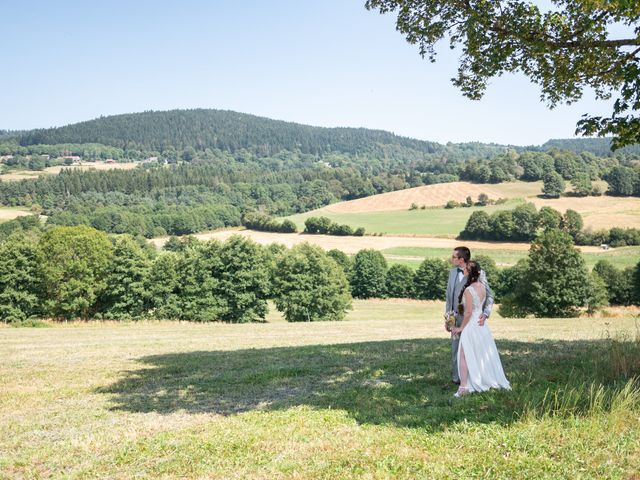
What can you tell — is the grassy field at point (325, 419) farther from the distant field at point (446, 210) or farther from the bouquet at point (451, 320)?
the distant field at point (446, 210)

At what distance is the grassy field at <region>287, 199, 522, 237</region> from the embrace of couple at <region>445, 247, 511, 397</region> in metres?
103

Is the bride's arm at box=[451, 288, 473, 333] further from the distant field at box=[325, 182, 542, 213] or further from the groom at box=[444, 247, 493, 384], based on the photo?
the distant field at box=[325, 182, 542, 213]

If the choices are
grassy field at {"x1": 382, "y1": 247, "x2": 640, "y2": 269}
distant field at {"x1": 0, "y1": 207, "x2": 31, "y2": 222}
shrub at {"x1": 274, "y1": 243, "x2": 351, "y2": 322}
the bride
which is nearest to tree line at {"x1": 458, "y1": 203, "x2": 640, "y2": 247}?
grassy field at {"x1": 382, "y1": 247, "x2": 640, "y2": 269}

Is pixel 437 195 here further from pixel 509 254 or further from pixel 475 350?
pixel 475 350

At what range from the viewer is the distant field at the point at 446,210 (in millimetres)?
106863

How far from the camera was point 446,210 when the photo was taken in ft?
439

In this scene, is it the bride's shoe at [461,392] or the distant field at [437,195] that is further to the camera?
the distant field at [437,195]

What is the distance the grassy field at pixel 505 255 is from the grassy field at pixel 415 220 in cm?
1225

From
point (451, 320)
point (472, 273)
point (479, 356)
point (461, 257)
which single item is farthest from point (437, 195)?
point (479, 356)

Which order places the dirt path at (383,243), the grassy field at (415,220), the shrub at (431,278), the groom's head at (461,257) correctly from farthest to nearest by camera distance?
the grassy field at (415,220)
the dirt path at (383,243)
the shrub at (431,278)
the groom's head at (461,257)

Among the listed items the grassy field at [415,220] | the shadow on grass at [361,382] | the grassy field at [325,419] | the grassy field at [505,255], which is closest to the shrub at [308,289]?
the grassy field at [505,255]

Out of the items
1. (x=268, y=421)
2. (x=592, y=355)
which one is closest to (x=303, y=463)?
(x=268, y=421)

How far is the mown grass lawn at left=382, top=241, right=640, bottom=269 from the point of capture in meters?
81.2

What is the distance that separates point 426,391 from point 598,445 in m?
3.59
